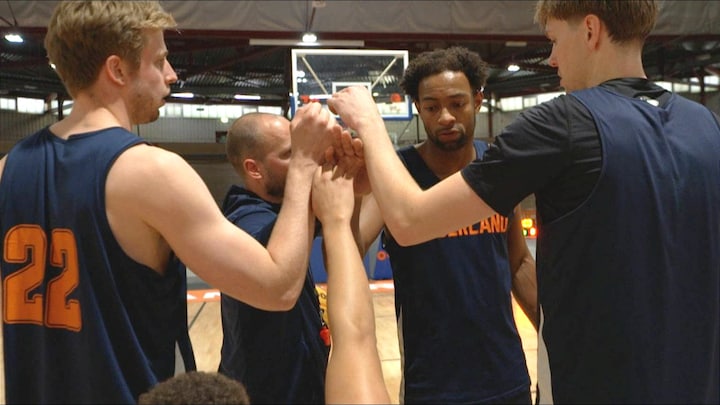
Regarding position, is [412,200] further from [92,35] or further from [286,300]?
[92,35]

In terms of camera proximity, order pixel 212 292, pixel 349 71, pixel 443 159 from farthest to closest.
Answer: pixel 212 292, pixel 349 71, pixel 443 159

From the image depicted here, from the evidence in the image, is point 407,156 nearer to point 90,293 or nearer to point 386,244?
point 386,244

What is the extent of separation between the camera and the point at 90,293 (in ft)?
4.13

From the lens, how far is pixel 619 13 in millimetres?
1357

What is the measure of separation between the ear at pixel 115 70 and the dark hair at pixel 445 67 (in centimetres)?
124

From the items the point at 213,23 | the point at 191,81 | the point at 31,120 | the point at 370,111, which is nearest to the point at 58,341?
the point at 370,111

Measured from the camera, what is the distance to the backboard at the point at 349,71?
8188mm

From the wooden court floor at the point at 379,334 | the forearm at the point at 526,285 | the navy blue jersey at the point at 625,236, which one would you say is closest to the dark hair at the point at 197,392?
the navy blue jersey at the point at 625,236

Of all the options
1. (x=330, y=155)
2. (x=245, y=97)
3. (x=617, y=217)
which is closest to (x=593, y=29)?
(x=617, y=217)

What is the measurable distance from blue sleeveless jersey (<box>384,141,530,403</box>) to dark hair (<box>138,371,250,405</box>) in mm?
1095

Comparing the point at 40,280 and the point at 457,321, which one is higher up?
the point at 40,280

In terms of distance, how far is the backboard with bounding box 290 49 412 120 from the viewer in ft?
26.9

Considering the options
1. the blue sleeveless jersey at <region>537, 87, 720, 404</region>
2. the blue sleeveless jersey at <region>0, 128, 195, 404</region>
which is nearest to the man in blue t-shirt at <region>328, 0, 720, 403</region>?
the blue sleeveless jersey at <region>537, 87, 720, 404</region>

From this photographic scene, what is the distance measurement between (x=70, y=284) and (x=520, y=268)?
1564mm
